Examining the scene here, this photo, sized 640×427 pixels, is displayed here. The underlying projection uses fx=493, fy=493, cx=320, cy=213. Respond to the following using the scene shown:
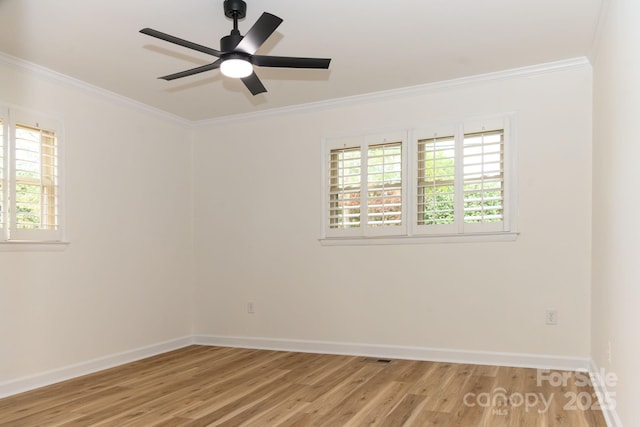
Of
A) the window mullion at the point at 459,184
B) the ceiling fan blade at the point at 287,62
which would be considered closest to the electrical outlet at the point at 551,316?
the window mullion at the point at 459,184

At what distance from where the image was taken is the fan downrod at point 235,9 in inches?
116

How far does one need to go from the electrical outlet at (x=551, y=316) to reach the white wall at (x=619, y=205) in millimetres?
442

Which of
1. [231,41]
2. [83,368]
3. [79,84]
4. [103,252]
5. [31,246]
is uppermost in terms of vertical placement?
[79,84]

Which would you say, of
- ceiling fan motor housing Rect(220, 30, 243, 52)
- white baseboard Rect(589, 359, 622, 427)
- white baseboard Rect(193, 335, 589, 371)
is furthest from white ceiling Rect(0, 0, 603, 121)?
white baseboard Rect(193, 335, 589, 371)

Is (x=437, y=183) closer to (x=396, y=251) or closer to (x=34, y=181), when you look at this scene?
(x=396, y=251)

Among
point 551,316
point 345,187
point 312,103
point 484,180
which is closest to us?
point 551,316

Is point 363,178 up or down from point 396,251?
up

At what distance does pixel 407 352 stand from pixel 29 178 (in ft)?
11.7

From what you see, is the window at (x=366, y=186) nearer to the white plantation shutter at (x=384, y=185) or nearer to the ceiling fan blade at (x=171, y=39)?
the white plantation shutter at (x=384, y=185)

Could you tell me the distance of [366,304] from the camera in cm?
484

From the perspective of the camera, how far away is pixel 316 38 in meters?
3.57

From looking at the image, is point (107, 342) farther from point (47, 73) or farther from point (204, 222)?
point (47, 73)

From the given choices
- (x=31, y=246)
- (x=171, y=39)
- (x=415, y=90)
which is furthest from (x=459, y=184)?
(x=31, y=246)

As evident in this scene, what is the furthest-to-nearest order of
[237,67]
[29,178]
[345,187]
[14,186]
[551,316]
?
[345,187], [551,316], [29,178], [14,186], [237,67]
